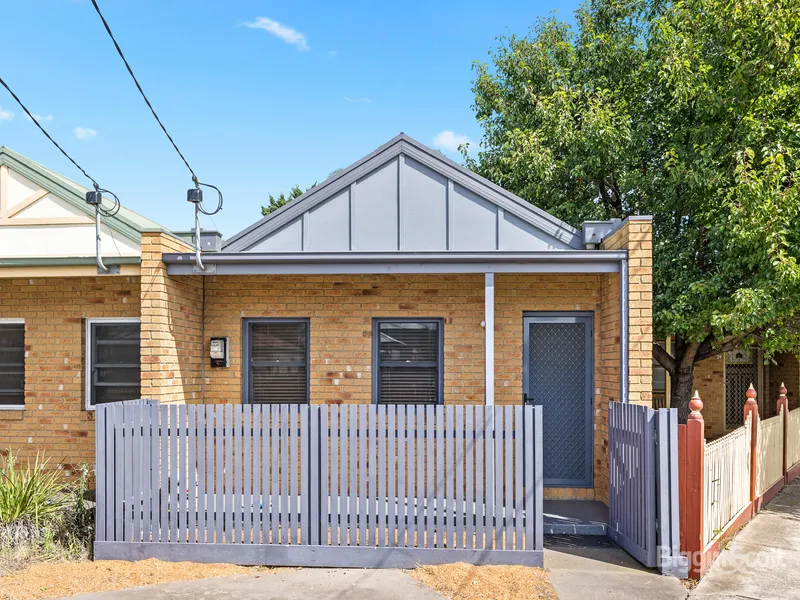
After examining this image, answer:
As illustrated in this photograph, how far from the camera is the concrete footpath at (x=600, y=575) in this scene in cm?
491

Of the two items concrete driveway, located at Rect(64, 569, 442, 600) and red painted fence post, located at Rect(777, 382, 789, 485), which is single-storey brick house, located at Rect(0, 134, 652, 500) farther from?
red painted fence post, located at Rect(777, 382, 789, 485)

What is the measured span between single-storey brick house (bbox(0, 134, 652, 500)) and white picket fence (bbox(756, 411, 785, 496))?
80.4 inches

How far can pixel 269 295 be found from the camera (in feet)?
26.6

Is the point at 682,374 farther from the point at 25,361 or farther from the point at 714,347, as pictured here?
the point at 25,361

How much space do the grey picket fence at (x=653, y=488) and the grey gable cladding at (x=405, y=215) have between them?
2642 millimetres

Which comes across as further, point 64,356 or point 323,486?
point 64,356

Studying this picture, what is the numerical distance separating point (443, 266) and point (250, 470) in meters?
2.99

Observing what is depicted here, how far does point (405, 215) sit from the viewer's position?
7.52 metres

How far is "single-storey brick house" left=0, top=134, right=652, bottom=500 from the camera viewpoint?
276 inches

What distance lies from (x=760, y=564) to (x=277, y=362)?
5.81m

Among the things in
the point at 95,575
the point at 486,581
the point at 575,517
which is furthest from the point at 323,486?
the point at 575,517

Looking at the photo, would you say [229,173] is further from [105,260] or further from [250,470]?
[250,470]

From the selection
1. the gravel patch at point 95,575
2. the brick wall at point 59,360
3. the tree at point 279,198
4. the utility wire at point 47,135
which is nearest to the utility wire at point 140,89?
the utility wire at point 47,135

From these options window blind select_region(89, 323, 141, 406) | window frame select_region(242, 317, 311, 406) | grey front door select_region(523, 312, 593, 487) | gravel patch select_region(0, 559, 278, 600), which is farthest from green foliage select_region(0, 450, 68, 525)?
grey front door select_region(523, 312, 593, 487)
